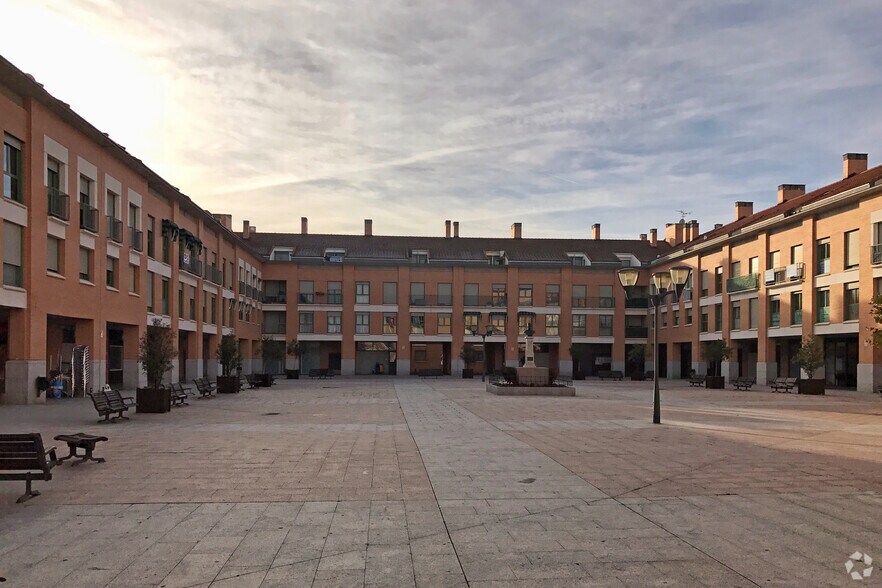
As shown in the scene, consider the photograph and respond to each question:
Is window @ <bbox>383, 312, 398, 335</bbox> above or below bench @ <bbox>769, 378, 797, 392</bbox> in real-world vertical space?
above

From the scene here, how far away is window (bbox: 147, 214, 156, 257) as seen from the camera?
111 feet

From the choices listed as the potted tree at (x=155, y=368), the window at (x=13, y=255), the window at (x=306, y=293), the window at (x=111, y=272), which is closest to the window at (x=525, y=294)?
the window at (x=306, y=293)

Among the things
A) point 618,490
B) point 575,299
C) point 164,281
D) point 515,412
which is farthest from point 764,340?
point 618,490

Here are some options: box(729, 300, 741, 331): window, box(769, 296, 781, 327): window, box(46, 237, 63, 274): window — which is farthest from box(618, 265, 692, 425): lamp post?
box(729, 300, 741, 331): window

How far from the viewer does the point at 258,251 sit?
2410 inches

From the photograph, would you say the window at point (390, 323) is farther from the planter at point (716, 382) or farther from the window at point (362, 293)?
the planter at point (716, 382)

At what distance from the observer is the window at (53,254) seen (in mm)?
24219

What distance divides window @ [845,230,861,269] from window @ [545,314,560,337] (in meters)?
28.3

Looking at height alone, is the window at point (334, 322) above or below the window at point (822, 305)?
below

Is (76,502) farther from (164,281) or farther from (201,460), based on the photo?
(164,281)

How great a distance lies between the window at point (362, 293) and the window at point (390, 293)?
1426mm

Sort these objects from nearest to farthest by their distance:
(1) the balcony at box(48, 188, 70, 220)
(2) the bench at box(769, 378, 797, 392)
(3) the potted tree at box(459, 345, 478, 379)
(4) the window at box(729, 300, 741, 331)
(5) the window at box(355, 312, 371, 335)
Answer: (1) the balcony at box(48, 188, 70, 220) → (2) the bench at box(769, 378, 797, 392) → (4) the window at box(729, 300, 741, 331) → (3) the potted tree at box(459, 345, 478, 379) → (5) the window at box(355, 312, 371, 335)

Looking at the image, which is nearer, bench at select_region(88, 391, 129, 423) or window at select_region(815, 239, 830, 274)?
bench at select_region(88, 391, 129, 423)

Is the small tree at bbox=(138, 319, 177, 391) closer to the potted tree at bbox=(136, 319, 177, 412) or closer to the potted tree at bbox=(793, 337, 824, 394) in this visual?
the potted tree at bbox=(136, 319, 177, 412)
